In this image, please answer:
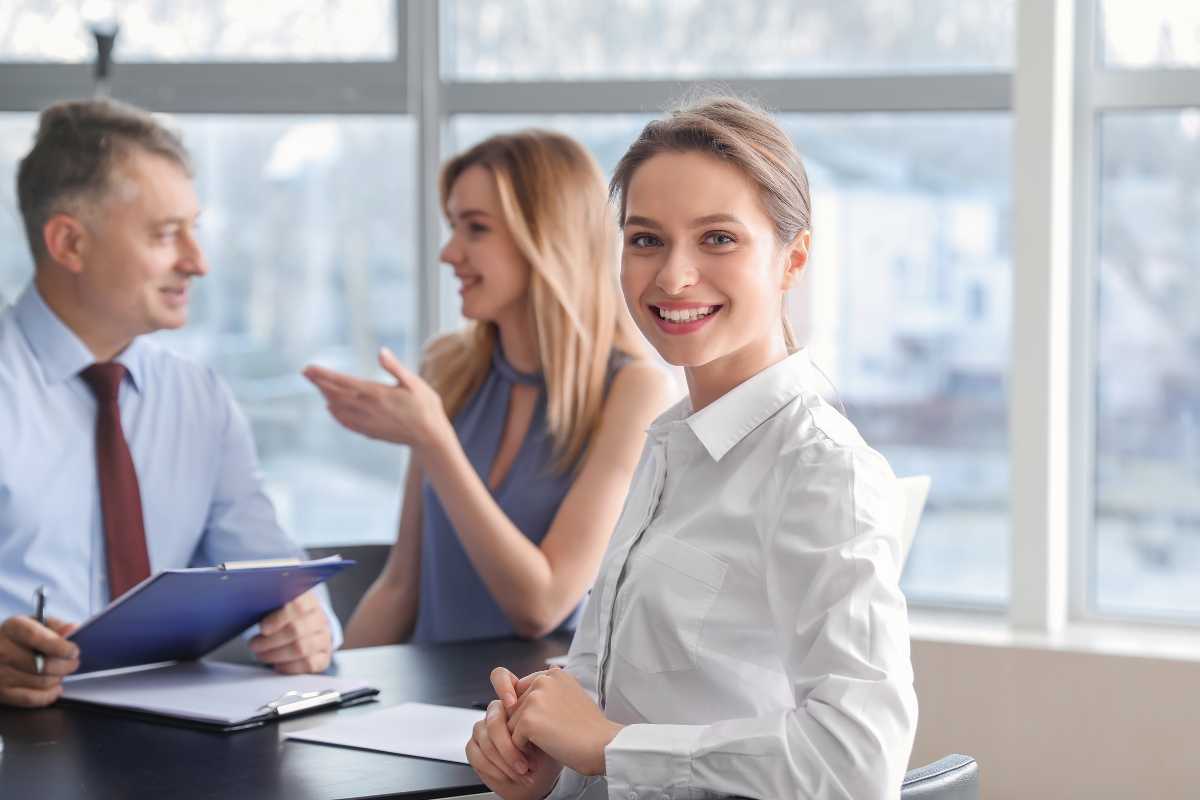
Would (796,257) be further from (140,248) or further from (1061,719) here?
(1061,719)

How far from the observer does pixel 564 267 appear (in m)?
2.53

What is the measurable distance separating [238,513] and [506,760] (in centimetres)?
117

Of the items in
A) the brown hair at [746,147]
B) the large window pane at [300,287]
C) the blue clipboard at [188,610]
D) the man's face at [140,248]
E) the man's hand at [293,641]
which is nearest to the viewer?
the brown hair at [746,147]

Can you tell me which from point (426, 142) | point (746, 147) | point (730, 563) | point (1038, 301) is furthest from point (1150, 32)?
point (730, 563)

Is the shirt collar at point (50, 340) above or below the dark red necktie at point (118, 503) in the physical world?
above

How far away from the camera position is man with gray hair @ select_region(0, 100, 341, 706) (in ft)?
7.25

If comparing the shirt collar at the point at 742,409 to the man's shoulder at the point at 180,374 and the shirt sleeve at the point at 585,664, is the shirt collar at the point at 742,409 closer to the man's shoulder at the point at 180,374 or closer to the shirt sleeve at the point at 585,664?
the shirt sleeve at the point at 585,664

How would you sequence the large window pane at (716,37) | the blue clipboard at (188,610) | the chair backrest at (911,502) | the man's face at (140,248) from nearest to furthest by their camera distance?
the blue clipboard at (188,610) < the chair backrest at (911,502) < the man's face at (140,248) < the large window pane at (716,37)

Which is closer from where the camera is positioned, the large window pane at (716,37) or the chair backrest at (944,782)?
the chair backrest at (944,782)

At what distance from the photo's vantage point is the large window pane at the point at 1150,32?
344cm

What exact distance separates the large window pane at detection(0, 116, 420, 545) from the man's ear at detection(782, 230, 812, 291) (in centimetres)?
274

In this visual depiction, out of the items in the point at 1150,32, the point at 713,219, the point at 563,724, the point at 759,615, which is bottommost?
the point at 563,724

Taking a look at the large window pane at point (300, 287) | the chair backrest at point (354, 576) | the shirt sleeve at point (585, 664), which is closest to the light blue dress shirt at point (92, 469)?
the chair backrest at point (354, 576)

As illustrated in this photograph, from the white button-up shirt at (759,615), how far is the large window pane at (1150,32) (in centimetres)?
247
